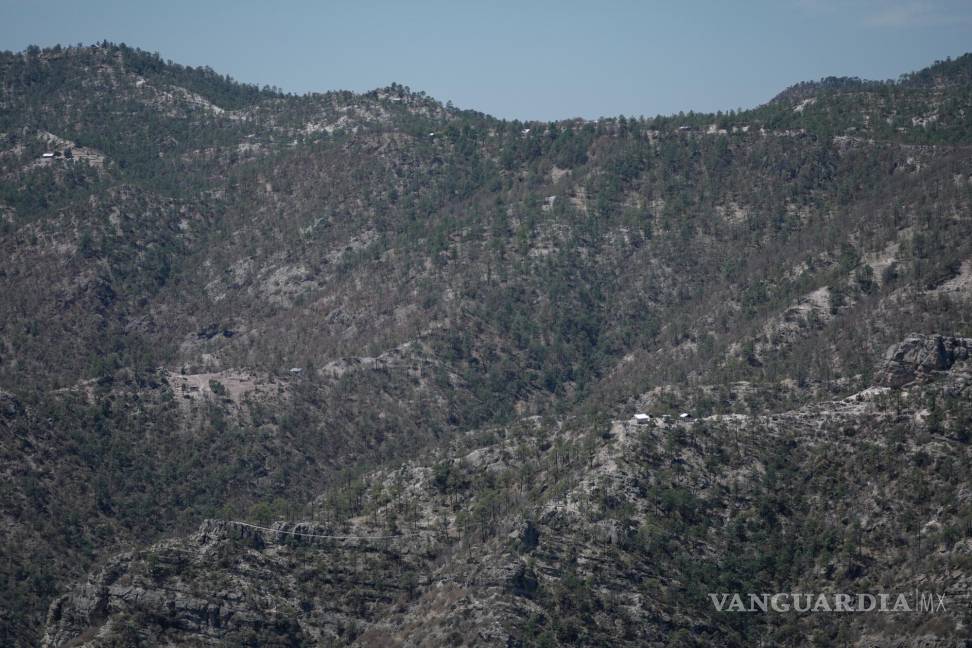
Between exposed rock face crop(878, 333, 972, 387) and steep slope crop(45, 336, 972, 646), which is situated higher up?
exposed rock face crop(878, 333, 972, 387)

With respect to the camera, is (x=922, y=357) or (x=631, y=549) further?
(x=922, y=357)

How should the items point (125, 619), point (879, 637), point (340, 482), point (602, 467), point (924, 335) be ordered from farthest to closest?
1. point (340, 482)
2. point (924, 335)
3. point (602, 467)
4. point (125, 619)
5. point (879, 637)

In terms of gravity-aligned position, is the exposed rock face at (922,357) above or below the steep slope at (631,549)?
above

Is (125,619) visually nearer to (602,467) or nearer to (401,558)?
(401,558)

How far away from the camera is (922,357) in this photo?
162 metres

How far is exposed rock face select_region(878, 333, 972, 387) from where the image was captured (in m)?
162

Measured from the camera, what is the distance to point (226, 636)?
146 metres

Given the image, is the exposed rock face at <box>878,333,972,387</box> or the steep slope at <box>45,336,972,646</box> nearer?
the steep slope at <box>45,336,972,646</box>

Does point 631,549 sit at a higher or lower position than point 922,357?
lower

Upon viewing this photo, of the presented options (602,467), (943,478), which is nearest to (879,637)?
(943,478)

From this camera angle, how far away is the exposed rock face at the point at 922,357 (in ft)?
530

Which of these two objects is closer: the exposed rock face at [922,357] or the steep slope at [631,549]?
the steep slope at [631,549]

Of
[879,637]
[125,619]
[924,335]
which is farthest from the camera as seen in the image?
[924,335]

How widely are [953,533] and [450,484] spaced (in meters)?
51.6
